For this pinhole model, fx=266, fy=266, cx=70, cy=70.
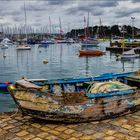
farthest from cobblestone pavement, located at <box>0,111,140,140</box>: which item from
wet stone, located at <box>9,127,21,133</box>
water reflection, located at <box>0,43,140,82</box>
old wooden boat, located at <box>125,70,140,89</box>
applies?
water reflection, located at <box>0,43,140,82</box>

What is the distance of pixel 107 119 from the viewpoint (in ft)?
28.0

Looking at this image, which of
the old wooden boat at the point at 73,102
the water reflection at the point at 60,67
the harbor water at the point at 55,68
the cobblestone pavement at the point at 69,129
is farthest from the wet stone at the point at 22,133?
the water reflection at the point at 60,67

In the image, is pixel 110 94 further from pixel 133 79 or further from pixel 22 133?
pixel 22 133

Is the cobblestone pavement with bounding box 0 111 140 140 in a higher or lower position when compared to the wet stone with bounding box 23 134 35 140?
higher

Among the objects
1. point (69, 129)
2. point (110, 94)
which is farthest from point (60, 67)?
point (69, 129)

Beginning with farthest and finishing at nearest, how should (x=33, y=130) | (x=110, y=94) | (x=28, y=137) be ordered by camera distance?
(x=110, y=94) < (x=33, y=130) < (x=28, y=137)

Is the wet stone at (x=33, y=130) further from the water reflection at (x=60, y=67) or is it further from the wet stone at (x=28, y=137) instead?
the water reflection at (x=60, y=67)

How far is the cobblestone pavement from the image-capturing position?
7.08 m

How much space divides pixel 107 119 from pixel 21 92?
2874 millimetres

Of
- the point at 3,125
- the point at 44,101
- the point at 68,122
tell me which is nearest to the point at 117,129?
the point at 68,122

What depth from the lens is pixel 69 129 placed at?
7.71m

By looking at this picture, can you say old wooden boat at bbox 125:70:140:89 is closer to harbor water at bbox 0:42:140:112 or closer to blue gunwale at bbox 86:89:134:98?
blue gunwale at bbox 86:89:134:98

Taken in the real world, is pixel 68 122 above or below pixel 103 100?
below

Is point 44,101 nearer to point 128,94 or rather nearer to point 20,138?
point 20,138
